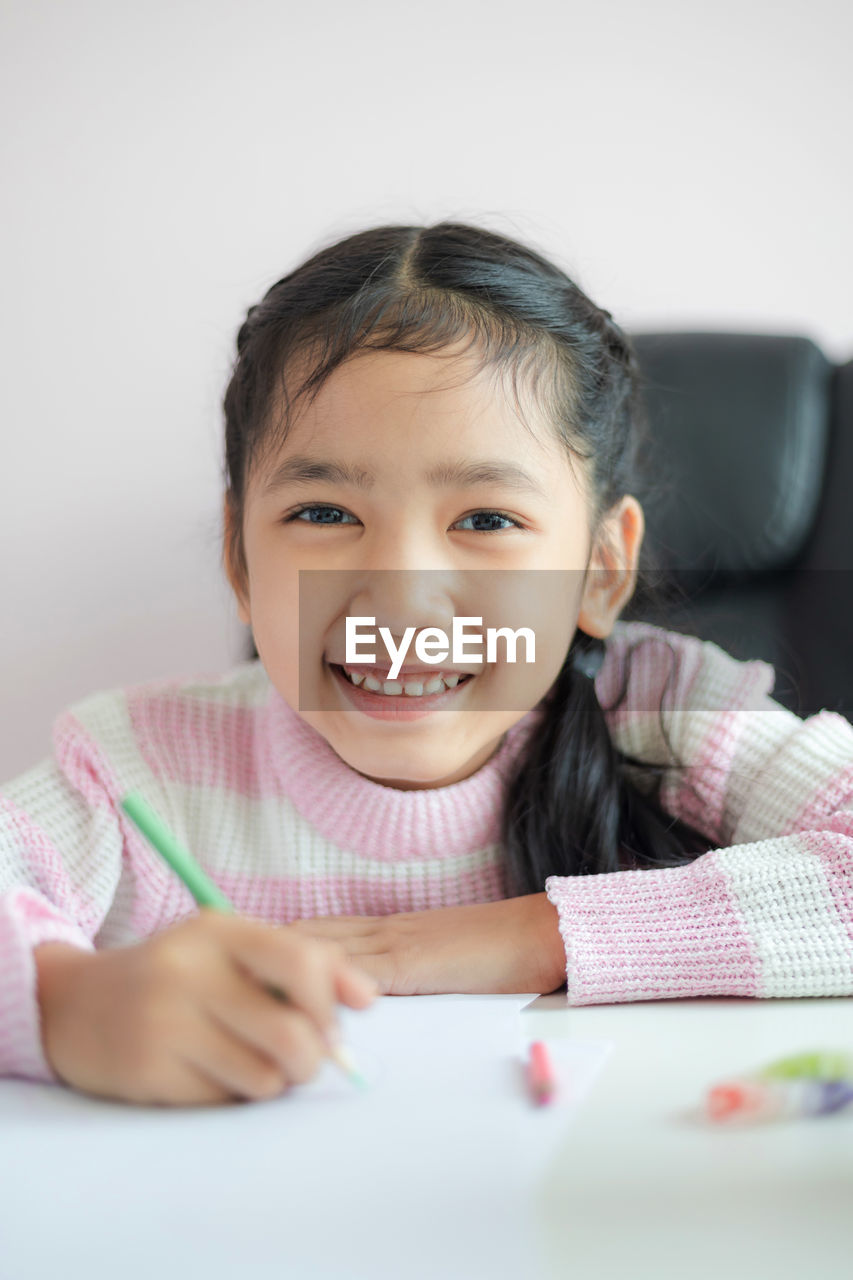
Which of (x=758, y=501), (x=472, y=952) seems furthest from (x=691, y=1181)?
(x=758, y=501)

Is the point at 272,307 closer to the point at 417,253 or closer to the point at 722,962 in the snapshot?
the point at 417,253

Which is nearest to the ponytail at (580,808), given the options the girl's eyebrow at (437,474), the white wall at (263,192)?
the girl's eyebrow at (437,474)

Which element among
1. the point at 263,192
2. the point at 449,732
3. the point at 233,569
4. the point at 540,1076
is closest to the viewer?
the point at 540,1076

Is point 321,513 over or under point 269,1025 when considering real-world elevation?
over

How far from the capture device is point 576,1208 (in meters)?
0.41

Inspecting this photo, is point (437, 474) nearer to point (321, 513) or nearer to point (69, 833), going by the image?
point (321, 513)

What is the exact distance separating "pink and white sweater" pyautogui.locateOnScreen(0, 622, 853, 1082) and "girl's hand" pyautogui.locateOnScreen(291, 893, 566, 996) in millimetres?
25

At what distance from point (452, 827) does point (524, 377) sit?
35cm

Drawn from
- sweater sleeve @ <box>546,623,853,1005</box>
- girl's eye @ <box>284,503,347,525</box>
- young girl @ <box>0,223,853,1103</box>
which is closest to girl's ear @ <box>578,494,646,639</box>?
young girl @ <box>0,223,853,1103</box>

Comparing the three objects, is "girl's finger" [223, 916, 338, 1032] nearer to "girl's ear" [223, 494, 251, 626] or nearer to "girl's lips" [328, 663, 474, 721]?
"girl's lips" [328, 663, 474, 721]

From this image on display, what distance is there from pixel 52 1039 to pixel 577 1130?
25 centimetres

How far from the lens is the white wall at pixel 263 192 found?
1238 mm

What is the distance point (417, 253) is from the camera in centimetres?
85

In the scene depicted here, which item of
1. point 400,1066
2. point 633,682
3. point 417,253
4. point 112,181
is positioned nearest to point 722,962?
point 400,1066
